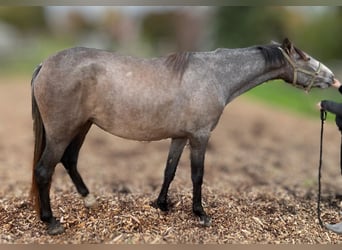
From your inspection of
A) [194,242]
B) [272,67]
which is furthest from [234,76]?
[194,242]


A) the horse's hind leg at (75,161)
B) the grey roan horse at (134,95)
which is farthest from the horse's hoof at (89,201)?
the grey roan horse at (134,95)

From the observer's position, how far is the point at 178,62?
494 centimetres

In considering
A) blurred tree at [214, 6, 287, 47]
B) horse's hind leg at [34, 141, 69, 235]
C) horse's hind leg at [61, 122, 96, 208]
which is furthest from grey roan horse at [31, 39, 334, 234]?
blurred tree at [214, 6, 287, 47]

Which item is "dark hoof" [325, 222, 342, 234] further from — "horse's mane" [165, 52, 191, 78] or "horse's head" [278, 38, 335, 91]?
"horse's mane" [165, 52, 191, 78]

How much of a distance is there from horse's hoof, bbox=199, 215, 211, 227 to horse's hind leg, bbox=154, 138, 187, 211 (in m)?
0.52

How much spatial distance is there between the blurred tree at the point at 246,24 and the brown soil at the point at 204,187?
10.8 metres

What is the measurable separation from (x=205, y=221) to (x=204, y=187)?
1.75 m

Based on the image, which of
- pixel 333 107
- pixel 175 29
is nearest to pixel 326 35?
pixel 333 107

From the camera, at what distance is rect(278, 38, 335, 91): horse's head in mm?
5199

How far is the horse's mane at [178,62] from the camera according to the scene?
4.89m

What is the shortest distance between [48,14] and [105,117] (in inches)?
1809

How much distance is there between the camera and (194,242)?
15.6 feet

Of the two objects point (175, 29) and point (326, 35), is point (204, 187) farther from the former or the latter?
point (175, 29)

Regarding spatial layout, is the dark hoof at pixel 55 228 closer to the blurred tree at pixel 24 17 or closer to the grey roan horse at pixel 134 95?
the grey roan horse at pixel 134 95
